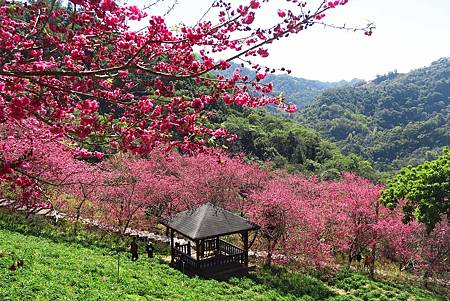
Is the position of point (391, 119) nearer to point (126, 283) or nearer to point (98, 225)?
point (98, 225)

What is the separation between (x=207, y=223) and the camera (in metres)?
17.5

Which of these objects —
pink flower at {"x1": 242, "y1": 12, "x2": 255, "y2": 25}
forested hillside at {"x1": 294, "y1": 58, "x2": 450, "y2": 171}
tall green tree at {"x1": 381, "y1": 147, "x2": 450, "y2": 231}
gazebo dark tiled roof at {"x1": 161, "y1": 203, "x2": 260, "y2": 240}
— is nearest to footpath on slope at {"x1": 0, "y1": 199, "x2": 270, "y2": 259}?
gazebo dark tiled roof at {"x1": 161, "y1": 203, "x2": 260, "y2": 240}

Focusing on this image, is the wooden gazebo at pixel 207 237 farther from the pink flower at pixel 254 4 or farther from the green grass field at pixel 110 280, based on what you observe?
the pink flower at pixel 254 4

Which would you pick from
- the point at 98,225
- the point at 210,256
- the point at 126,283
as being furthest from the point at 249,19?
the point at 98,225

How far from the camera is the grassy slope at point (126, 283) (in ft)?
32.0

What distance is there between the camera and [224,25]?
4.57 meters

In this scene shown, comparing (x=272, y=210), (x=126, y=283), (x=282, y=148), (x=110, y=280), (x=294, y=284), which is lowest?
(x=294, y=284)

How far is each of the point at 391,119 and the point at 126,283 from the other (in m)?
148

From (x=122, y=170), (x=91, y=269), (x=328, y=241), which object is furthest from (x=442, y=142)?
(x=91, y=269)

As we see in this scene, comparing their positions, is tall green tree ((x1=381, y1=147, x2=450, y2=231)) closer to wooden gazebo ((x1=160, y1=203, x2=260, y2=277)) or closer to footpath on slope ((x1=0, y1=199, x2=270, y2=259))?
footpath on slope ((x1=0, y1=199, x2=270, y2=259))

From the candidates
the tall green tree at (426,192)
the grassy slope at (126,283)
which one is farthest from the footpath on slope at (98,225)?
the tall green tree at (426,192)

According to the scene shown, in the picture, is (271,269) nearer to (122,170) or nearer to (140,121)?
(122,170)

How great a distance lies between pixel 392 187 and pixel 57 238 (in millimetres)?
17164

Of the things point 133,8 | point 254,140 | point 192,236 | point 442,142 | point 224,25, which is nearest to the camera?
point 224,25
